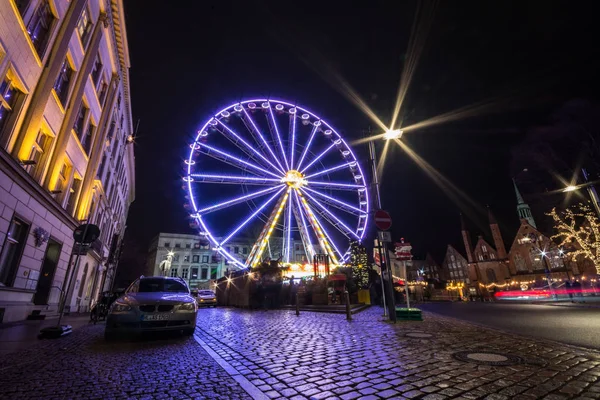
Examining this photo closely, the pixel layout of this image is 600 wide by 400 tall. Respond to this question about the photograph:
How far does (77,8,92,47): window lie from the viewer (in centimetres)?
1448

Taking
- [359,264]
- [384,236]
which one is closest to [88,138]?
[384,236]

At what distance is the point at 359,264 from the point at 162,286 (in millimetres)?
20812

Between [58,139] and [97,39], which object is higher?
[97,39]

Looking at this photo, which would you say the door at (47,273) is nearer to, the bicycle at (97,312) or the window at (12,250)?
the bicycle at (97,312)

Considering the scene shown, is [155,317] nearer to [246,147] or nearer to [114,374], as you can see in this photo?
[114,374]

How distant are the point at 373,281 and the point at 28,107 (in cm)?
2641

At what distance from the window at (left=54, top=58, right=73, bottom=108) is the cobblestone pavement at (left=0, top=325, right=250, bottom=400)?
12020 mm

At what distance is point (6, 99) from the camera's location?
957 cm

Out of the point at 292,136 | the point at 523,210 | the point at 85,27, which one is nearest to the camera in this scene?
the point at 85,27

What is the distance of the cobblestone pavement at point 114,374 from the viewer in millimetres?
3301

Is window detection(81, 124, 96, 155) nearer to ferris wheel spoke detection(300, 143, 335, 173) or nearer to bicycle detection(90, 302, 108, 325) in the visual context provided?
bicycle detection(90, 302, 108, 325)

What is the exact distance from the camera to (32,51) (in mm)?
10203

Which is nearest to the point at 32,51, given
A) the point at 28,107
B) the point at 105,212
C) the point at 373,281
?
the point at 28,107

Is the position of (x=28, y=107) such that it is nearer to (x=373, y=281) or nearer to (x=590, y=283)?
(x=373, y=281)
